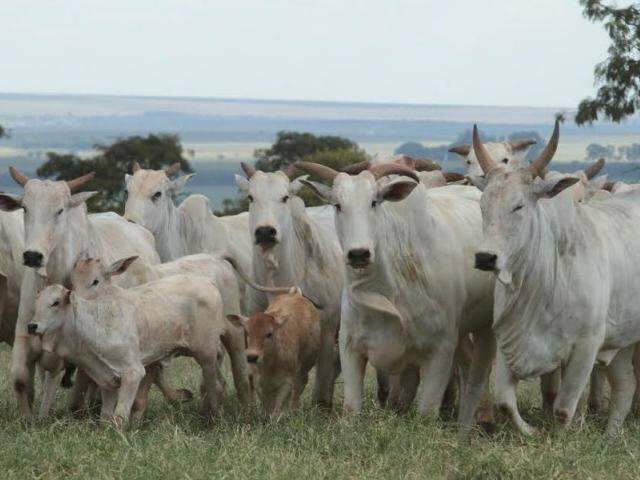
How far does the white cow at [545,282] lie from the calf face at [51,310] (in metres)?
2.66

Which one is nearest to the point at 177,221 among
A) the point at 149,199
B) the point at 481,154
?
the point at 149,199

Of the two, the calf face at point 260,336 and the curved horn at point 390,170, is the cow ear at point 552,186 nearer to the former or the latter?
the curved horn at point 390,170

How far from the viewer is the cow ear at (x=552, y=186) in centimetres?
992

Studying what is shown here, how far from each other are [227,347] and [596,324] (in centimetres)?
294

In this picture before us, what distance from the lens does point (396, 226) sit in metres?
10.9

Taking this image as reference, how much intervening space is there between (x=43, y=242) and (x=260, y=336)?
1550mm

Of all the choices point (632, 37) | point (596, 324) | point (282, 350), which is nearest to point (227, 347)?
point (282, 350)

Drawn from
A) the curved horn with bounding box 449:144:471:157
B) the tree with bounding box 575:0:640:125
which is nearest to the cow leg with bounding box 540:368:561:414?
the curved horn with bounding box 449:144:471:157

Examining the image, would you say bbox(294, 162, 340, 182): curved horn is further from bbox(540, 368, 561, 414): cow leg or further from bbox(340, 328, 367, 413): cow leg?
bbox(540, 368, 561, 414): cow leg

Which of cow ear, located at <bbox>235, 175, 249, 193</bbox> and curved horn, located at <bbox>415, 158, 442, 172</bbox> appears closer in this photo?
cow ear, located at <bbox>235, 175, 249, 193</bbox>

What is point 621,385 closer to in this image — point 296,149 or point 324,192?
point 324,192

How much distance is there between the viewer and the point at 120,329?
1062 cm

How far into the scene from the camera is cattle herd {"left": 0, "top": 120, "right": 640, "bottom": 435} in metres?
10.2

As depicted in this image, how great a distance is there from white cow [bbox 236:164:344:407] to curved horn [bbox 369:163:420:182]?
53.2 inches
